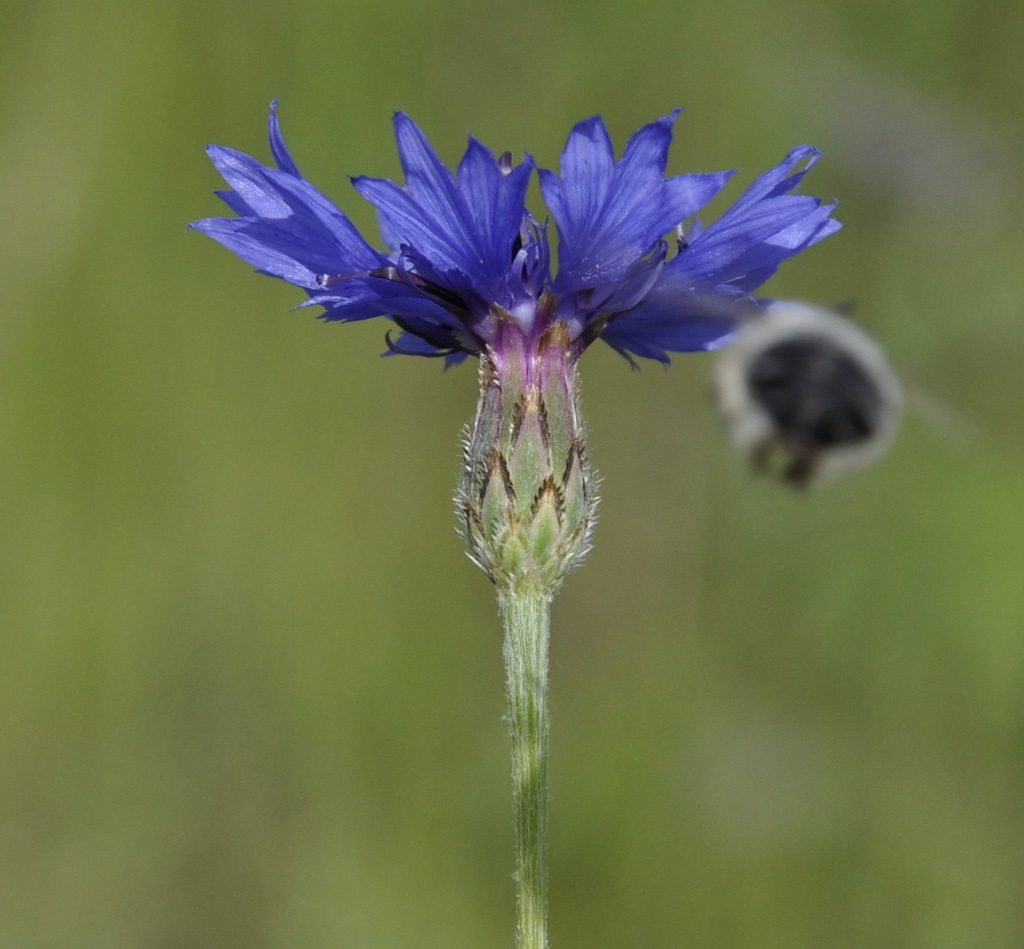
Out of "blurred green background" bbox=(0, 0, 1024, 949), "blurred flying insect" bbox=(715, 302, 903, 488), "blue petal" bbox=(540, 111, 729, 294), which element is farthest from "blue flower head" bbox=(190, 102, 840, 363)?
"blurred green background" bbox=(0, 0, 1024, 949)

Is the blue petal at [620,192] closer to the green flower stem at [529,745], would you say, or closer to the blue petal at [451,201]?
the blue petal at [451,201]

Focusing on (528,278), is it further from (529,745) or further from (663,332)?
(529,745)

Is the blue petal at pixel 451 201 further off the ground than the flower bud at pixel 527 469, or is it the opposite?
the blue petal at pixel 451 201

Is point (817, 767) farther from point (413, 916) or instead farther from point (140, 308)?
point (140, 308)

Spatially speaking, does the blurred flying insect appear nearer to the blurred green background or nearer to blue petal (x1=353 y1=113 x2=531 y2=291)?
blue petal (x1=353 y1=113 x2=531 y2=291)

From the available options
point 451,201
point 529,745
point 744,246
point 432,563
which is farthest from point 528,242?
point 432,563

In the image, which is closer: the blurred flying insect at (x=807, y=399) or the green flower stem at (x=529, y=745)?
the blurred flying insect at (x=807, y=399)

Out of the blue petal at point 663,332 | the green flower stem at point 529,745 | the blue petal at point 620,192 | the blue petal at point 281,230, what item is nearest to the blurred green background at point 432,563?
the blue petal at point 663,332
